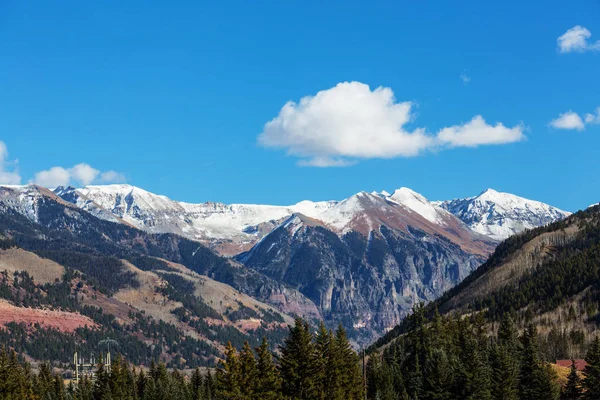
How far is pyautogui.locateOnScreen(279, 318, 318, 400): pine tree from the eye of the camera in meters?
113

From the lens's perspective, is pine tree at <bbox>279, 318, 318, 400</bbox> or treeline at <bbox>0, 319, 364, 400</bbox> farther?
pine tree at <bbox>279, 318, 318, 400</bbox>

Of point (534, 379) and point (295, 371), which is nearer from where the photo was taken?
point (295, 371)

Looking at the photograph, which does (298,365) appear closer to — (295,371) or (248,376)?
(295,371)

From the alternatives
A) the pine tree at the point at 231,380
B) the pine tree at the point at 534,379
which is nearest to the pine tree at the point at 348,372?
the pine tree at the point at 231,380

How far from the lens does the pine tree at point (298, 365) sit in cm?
11288

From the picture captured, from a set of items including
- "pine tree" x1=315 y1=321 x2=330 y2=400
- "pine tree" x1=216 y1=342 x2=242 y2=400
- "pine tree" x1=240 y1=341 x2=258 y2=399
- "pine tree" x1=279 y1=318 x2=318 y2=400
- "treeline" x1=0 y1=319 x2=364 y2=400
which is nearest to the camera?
"pine tree" x1=216 y1=342 x2=242 y2=400

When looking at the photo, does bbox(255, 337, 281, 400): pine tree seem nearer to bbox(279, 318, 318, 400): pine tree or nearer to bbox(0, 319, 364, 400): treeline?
bbox(0, 319, 364, 400): treeline

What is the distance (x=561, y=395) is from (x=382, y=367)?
42.8 m

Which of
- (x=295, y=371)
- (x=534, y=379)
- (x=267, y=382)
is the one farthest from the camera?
(x=534, y=379)

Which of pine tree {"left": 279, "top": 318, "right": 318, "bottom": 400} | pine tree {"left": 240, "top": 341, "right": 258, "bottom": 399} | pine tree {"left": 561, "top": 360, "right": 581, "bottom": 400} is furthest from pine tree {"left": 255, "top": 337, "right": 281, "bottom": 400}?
pine tree {"left": 561, "top": 360, "right": 581, "bottom": 400}

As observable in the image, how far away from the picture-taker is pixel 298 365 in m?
113

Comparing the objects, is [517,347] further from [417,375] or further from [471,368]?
[471,368]

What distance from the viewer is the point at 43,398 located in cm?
18938

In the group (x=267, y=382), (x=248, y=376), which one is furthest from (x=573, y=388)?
(x=248, y=376)
